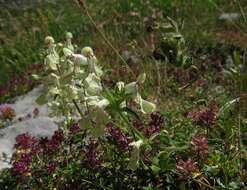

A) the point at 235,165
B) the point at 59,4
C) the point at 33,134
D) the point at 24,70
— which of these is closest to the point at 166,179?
the point at 235,165

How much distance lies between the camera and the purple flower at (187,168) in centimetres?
275

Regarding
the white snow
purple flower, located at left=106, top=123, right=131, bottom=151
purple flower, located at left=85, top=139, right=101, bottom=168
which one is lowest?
the white snow

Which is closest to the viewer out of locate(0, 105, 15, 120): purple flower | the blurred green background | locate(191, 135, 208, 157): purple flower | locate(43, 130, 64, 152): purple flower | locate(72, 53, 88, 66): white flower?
locate(72, 53, 88, 66): white flower

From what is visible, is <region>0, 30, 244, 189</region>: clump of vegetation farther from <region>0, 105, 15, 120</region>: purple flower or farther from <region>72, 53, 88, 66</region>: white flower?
<region>0, 105, 15, 120</region>: purple flower

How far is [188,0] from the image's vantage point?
377 inches

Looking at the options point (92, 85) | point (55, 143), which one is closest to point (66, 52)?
point (92, 85)

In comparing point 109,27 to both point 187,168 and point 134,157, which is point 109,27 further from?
point 134,157

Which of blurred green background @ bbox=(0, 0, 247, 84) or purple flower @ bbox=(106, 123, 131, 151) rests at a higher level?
purple flower @ bbox=(106, 123, 131, 151)

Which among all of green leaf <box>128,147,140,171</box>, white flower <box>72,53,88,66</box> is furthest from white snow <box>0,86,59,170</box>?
green leaf <box>128,147,140,171</box>

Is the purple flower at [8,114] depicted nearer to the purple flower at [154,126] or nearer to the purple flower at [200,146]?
the purple flower at [154,126]

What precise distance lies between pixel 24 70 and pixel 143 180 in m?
5.46

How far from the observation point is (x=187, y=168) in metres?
2.75

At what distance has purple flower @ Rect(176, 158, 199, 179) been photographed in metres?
2.75

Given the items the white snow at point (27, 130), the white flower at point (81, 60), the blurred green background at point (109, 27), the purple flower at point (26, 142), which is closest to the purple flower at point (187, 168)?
the white flower at point (81, 60)
